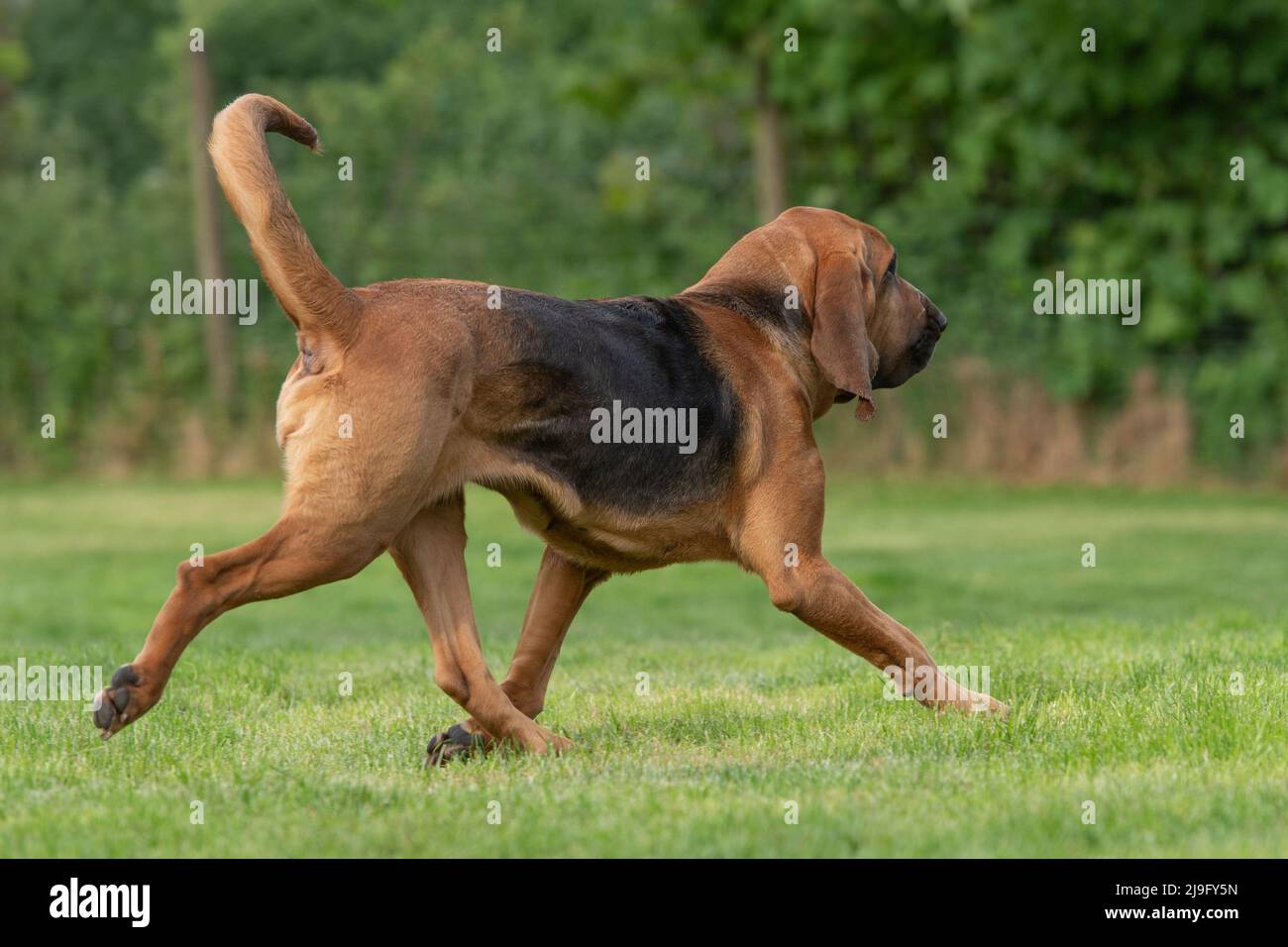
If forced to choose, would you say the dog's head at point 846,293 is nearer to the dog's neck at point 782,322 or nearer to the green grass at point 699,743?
the dog's neck at point 782,322

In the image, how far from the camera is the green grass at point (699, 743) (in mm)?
4082

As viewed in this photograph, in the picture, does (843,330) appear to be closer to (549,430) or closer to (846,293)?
(846,293)

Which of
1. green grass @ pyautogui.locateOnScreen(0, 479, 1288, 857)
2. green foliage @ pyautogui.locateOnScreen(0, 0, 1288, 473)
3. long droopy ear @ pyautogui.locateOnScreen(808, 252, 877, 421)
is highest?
green foliage @ pyautogui.locateOnScreen(0, 0, 1288, 473)

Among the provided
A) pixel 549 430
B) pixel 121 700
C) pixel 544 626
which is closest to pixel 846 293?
pixel 549 430

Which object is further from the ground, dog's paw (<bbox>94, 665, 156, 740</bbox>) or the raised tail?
the raised tail

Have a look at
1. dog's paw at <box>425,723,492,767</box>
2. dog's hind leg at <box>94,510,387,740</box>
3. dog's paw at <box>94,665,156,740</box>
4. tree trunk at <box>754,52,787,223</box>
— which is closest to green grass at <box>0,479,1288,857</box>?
dog's paw at <box>425,723,492,767</box>

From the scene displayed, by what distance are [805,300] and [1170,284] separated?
36.3 feet

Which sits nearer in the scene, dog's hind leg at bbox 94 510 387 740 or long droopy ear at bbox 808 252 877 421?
dog's hind leg at bbox 94 510 387 740

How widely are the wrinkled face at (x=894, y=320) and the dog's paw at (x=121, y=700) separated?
101 inches

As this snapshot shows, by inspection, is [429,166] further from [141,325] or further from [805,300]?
[805,300]

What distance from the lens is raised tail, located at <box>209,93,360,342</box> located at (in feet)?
15.6

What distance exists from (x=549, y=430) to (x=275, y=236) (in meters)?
0.92

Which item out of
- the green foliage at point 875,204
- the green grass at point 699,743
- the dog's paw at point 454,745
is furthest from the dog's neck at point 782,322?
the green foliage at point 875,204

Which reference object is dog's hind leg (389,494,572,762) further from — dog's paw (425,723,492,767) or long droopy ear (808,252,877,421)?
long droopy ear (808,252,877,421)
